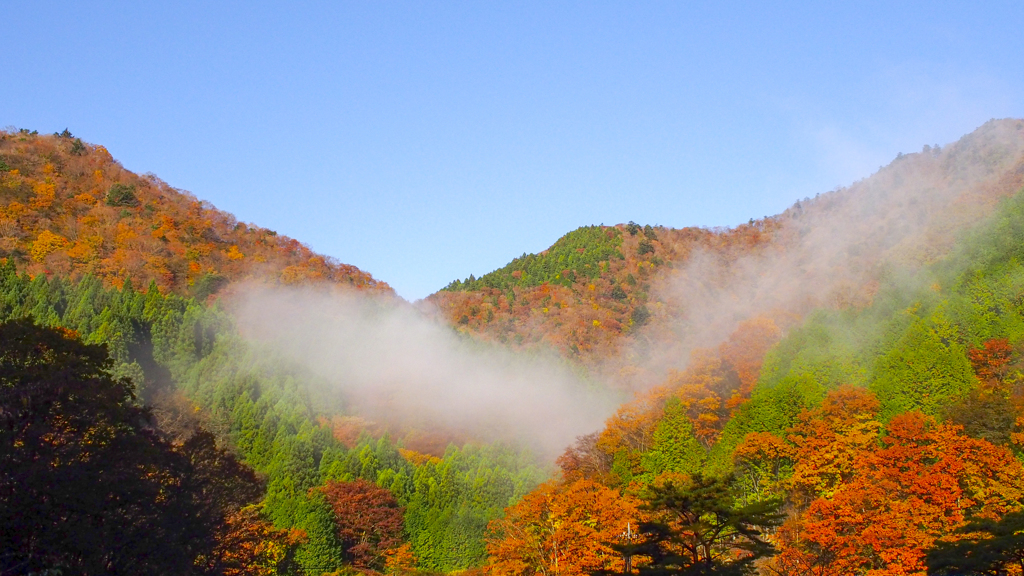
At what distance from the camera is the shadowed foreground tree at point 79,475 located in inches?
584

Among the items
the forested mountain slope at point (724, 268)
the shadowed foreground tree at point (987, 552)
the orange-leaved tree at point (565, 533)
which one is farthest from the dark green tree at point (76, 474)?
the forested mountain slope at point (724, 268)

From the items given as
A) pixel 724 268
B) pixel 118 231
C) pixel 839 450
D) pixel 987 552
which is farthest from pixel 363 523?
pixel 724 268

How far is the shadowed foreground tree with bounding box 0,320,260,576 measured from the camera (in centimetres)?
1483

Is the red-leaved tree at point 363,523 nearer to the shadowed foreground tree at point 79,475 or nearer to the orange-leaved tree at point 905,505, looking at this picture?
the orange-leaved tree at point 905,505

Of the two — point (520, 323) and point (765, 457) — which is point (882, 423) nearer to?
point (765, 457)

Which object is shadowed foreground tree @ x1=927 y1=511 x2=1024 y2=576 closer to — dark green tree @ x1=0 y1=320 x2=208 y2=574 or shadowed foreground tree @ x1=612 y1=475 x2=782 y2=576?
shadowed foreground tree @ x1=612 y1=475 x2=782 y2=576

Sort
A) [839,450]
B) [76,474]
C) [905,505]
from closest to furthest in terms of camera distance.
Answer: [76,474], [905,505], [839,450]

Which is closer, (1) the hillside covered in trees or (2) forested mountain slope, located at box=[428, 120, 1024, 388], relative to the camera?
(1) the hillside covered in trees

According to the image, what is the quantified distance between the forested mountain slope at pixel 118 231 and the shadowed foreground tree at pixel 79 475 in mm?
61351

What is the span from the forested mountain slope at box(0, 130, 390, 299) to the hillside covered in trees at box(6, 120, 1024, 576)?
0.39 metres

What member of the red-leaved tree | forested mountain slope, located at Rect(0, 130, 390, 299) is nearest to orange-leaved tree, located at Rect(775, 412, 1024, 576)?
the red-leaved tree

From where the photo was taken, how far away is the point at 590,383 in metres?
78.4

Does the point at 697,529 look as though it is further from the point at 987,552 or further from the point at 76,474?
the point at 76,474

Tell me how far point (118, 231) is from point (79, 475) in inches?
2950
